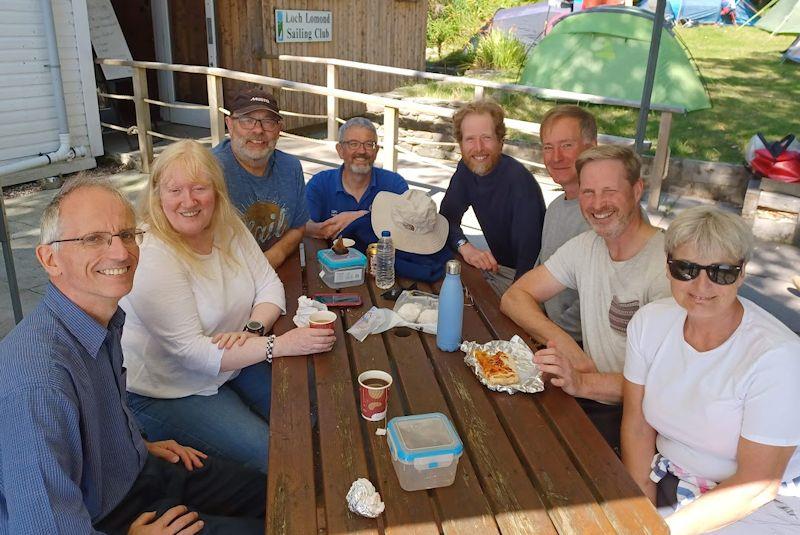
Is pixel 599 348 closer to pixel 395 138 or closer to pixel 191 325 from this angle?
pixel 191 325

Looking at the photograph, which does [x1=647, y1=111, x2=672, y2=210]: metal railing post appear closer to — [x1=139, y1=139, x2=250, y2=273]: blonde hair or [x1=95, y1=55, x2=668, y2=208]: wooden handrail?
[x1=95, y1=55, x2=668, y2=208]: wooden handrail

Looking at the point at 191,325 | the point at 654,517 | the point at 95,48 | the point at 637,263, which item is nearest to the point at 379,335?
the point at 191,325

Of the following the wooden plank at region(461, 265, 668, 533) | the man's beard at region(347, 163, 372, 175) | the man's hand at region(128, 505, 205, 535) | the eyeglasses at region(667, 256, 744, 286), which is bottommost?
A: the man's hand at region(128, 505, 205, 535)

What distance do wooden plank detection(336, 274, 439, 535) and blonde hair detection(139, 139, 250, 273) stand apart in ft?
2.28

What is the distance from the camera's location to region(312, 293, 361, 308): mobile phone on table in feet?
7.67

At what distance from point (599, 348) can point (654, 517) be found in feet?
2.76

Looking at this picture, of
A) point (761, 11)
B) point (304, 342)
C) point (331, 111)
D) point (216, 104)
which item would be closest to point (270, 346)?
point (304, 342)

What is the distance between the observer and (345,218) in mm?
3064

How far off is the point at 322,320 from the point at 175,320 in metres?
0.47

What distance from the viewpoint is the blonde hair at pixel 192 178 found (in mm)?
2131

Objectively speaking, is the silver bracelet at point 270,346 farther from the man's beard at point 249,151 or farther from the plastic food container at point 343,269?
the man's beard at point 249,151

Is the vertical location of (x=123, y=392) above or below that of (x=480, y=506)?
above

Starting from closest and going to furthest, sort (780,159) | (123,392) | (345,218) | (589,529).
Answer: (589,529) → (123,392) → (345,218) → (780,159)

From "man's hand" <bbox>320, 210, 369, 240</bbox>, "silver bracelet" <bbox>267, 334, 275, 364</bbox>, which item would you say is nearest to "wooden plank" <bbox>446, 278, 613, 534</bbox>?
"silver bracelet" <bbox>267, 334, 275, 364</bbox>
